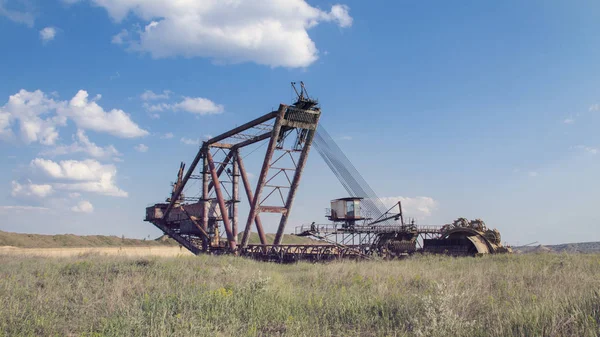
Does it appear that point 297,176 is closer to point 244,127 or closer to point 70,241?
point 244,127

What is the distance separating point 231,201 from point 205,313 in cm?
2325

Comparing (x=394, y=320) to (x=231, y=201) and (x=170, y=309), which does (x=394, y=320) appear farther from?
(x=231, y=201)

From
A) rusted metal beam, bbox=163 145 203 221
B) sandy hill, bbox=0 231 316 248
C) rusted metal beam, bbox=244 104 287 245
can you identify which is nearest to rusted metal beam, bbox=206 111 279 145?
rusted metal beam, bbox=244 104 287 245

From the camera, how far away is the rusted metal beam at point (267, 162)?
24625 millimetres

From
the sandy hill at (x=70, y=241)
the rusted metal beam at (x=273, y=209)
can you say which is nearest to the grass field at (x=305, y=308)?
the rusted metal beam at (x=273, y=209)

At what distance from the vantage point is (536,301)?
745 cm

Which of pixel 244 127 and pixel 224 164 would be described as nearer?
pixel 244 127

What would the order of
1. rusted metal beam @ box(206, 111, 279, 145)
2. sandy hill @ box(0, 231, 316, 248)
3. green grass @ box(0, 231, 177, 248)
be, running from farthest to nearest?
1. sandy hill @ box(0, 231, 316, 248)
2. green grass @ box(0, 231, 177, 248)
3. rusted metal beam @ box(206, 111, 279, 145)

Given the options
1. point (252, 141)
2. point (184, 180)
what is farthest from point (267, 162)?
point (184, 180)

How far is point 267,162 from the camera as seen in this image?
25078mm

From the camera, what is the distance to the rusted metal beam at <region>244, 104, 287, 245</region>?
24.6m

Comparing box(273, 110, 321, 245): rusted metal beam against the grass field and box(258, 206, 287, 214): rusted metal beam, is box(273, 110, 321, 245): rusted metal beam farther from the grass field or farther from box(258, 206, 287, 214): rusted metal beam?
the grass field

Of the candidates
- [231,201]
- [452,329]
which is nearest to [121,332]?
[452,329]

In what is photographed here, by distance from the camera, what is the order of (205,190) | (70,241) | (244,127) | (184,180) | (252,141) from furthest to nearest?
(70,241), (184,180), (205,190), (252,141), (244,127)
